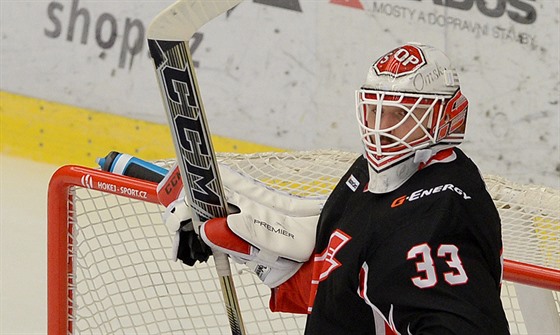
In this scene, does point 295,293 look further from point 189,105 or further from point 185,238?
point 189,105

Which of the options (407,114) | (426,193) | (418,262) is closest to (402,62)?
(407,114)

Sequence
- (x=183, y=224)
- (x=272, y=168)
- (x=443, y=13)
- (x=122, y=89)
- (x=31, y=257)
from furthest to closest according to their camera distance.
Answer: (x=122, y=89) → (x=443, y=13) → (x=31, y=257) → (x=272, y=168) → (x=183, y=224)

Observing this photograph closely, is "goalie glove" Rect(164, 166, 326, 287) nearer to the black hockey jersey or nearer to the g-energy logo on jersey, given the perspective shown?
the black hockey jersey

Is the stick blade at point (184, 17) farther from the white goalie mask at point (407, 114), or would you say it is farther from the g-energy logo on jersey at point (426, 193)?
the g-energy logo on jersey at point (426, 193)

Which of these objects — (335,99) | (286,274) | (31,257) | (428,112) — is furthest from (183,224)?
(335,99)

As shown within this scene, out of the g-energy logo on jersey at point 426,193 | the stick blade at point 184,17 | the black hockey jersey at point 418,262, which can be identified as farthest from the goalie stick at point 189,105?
the g-energy logo on jersey at point 426,193

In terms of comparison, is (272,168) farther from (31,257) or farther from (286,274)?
(31,257)

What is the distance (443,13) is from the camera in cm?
384

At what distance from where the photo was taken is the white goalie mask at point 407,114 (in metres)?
1.67

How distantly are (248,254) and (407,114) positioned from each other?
425 mm

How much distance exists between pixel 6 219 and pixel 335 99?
1201 mm

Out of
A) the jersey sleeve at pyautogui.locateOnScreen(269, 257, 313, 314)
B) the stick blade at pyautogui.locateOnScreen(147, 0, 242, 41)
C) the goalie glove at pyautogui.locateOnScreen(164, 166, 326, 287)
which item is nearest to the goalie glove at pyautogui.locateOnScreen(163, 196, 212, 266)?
the goalie glove at pyautogui.locateOnScreen(164, 166, 326, 287)

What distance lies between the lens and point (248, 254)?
1925 mm

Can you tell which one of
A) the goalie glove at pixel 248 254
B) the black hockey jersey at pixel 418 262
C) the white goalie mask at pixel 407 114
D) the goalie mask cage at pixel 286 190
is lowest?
the goalie mask cage at pixel 286 190
